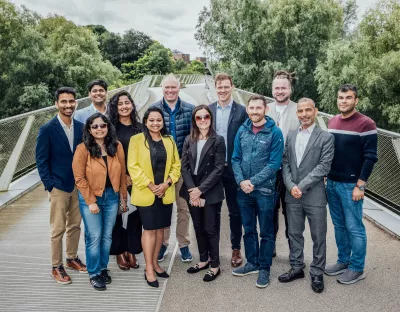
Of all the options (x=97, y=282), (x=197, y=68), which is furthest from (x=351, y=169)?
(x=197, y=68)

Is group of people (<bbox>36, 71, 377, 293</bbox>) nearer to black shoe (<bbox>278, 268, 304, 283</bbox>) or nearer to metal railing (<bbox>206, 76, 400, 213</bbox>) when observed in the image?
black shoe (<bbox>278, 268, 304, 283</bbox>)

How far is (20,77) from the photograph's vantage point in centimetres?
2684

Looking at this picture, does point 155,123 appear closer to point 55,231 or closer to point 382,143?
point 55,231

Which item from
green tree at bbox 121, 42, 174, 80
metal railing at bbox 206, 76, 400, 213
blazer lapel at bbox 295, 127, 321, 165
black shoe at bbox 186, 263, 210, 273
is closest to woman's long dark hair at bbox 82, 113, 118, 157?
black shoe at bbox 186, 263, 210, 273

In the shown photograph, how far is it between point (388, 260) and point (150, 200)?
8.68 ft

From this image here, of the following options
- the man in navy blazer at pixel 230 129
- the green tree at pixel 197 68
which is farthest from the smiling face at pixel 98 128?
the green tree at pixel 197 68

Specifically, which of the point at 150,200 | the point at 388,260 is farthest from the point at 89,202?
the point at 388,260

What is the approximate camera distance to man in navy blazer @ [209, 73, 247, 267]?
160 inches

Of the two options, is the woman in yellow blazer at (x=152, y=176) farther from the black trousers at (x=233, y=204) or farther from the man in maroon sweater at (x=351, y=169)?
the man in maroon sweater at (x=351, y=169)

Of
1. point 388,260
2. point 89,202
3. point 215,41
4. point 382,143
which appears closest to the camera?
point 89,202

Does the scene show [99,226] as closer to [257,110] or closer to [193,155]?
[193,155]

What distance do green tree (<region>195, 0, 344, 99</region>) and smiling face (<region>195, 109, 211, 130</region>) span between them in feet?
72.7

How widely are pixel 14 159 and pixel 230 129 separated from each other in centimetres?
415

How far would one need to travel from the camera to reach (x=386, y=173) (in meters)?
5.76
